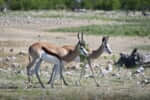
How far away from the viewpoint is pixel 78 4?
134 m

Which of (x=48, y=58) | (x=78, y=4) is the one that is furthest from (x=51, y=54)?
(x=78, y=4)

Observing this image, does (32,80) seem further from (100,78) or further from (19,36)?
(19,36)

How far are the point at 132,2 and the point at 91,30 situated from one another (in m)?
77.7

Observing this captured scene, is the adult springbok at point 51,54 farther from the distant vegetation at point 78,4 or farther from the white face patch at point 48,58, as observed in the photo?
the distant vegetation at point 78,4

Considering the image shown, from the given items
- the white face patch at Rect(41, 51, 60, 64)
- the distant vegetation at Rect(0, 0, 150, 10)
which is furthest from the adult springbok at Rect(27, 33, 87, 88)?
the distant vegetation at Rect(0, 0, 150, 10)

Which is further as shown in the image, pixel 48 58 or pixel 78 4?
pixel 78 4

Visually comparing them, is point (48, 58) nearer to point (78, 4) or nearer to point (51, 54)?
point (51, 54)

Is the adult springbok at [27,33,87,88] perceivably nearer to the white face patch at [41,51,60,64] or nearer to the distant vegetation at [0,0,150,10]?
the white face patch at [41,51,60,64]

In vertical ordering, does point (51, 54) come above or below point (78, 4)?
above

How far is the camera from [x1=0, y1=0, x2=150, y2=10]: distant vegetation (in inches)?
4080

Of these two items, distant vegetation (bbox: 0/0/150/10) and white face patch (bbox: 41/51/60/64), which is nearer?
white face patch (bbox: 41/51/60/64)

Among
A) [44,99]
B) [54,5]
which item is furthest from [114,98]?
[54,5]

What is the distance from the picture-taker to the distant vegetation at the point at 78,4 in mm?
103625

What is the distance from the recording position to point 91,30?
3209 cm
